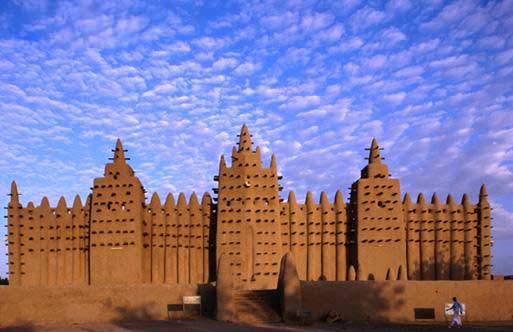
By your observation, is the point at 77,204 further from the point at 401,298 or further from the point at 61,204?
the point at 401,298

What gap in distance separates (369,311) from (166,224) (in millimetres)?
13328

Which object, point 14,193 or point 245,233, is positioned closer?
point 245,233

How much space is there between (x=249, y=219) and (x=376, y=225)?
662cm

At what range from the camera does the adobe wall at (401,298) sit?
65.6 feet

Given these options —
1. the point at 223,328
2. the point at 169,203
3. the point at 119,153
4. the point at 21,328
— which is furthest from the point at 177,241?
the point at 223,328

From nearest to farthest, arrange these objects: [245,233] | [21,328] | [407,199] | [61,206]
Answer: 1. [21,328]
2. [245,233]
3. [61,206]
4. [407,199]

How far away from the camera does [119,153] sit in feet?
99.2

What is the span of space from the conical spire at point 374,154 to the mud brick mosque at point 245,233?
15.3 inches

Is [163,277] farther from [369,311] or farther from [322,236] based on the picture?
[369,311]

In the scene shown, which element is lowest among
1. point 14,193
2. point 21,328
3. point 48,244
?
point 21,328

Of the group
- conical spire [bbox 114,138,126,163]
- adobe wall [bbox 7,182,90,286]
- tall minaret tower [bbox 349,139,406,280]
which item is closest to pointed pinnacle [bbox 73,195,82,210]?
adobe wall [bbox 7,182,90,286]

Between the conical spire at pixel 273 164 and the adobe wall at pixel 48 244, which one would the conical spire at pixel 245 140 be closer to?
the conical spire at pixel 273 164

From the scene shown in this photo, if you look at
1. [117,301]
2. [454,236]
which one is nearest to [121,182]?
[117,301]

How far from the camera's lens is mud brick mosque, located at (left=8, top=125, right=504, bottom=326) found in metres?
28.8
